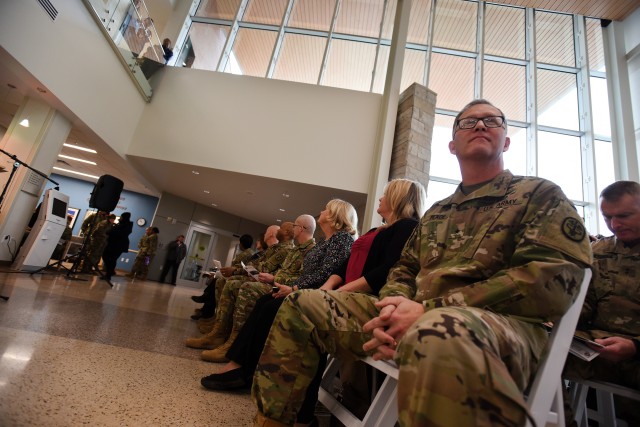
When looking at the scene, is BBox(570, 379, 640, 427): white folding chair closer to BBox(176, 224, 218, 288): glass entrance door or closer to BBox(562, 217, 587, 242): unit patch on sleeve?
BBox(562, 217, 587, 242): unit patch on sleeve

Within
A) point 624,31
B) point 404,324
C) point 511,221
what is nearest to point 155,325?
point 404,324

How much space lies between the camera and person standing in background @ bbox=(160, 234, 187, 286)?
872 cm

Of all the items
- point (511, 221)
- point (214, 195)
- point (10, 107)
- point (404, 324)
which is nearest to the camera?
point (404, 324)

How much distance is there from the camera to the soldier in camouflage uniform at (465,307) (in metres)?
0.46

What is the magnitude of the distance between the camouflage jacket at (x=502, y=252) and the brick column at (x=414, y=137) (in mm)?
3768

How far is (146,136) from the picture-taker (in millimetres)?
6125

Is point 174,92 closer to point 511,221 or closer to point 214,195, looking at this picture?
point 214,195

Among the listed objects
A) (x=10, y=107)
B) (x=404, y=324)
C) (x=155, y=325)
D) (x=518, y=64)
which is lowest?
(x=155, y=325)

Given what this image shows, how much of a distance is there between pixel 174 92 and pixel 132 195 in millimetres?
6244

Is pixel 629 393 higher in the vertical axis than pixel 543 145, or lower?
lower

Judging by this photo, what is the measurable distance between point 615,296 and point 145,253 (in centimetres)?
897

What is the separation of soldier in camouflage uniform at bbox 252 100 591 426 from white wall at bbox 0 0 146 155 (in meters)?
5.04

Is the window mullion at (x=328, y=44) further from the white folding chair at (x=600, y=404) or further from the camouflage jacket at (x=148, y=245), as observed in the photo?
the white folding chair at (x=600, y=404)

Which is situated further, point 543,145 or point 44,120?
point 543,145
